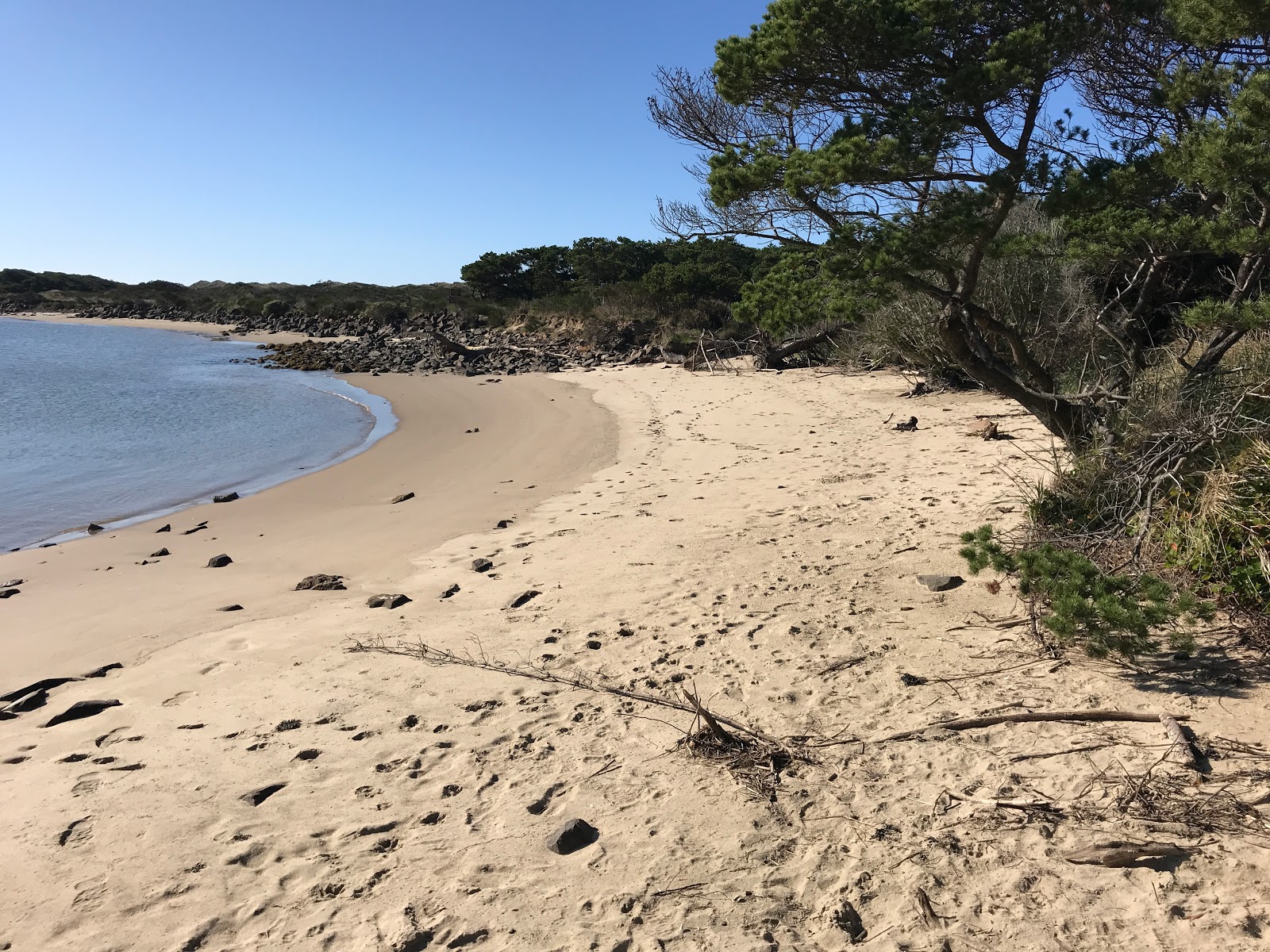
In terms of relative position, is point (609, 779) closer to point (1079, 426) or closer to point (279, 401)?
point (1079, 426)

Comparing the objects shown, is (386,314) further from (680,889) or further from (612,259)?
(680,889)

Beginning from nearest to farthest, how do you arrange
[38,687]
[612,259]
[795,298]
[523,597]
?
[38,687], [523,597], [795,298], [612,259]

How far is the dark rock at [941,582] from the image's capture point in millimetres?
5332

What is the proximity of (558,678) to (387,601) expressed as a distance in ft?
6.39

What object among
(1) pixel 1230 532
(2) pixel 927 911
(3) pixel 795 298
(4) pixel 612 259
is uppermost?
(4) pixel 612 259

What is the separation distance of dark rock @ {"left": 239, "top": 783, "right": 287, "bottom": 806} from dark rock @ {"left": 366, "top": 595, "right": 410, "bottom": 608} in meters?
2.30

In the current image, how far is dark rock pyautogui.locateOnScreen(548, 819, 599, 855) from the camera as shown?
305cm

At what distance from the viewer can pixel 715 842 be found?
3051mm

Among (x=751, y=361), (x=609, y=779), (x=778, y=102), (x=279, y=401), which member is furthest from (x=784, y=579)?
(x=279, y=401)

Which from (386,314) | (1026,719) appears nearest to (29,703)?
(1026,719)

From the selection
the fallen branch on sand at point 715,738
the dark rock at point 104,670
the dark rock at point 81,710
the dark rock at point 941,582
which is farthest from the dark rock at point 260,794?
the dark rock at point 941,582

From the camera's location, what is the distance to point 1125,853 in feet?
9.07

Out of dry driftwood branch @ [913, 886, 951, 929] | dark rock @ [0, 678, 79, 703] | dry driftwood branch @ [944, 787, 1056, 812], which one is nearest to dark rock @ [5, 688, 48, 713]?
dark rock @ [0, 678, 79, 703]

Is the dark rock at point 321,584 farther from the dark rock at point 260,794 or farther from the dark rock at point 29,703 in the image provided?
the dark rock at point 260,794
